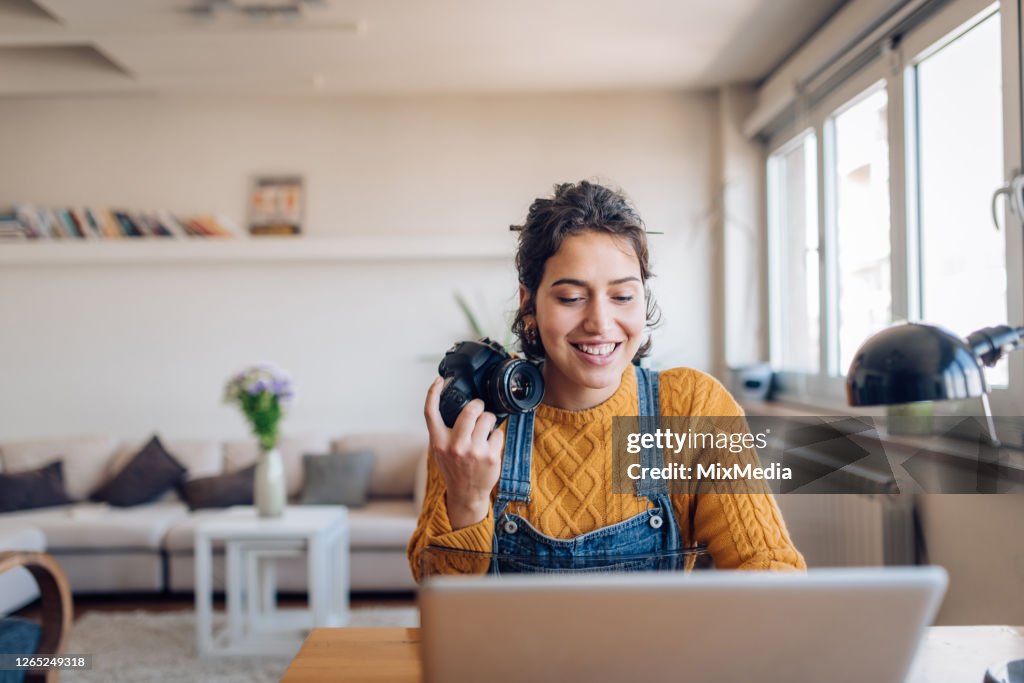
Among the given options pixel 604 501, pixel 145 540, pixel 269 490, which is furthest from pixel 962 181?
pixel 145 540

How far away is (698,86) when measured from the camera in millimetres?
4207

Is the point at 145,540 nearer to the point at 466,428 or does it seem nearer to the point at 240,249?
the point at 240,249

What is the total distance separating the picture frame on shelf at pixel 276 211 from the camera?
4.31 m

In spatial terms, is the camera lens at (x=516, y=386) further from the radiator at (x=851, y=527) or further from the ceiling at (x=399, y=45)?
the ceiling at (x=399, y=45)

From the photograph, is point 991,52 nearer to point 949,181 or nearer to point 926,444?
point 949,181

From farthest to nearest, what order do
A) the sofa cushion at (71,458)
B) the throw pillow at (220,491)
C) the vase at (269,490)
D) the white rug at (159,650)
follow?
the sofa cushion at (71,458)
the throw pillow at (220,491)
the vase at (269,490)
the white rug at (159,650)

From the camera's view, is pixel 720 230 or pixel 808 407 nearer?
pixel 808 407

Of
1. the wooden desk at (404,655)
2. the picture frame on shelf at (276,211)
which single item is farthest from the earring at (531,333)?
the picture frame on shelf at (276,211)

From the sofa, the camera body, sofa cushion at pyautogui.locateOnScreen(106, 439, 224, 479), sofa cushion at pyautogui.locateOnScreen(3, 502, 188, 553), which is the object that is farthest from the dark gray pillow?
the camera body

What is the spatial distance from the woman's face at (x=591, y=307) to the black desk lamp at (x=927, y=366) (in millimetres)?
379

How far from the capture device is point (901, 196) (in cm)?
274

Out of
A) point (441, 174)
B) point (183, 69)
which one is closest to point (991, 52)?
point (441, 174)

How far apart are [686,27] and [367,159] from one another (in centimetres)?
189

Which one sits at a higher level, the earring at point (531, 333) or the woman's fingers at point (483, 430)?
the earring at point (531, 333)
